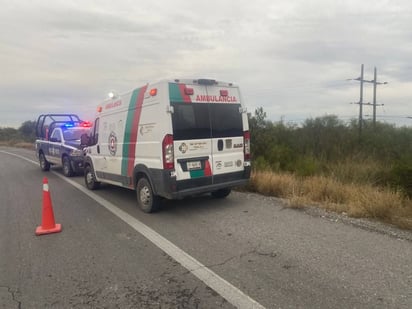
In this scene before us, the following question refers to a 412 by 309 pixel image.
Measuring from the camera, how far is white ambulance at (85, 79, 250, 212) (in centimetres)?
627

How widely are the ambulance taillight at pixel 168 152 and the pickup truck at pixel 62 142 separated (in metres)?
6.09

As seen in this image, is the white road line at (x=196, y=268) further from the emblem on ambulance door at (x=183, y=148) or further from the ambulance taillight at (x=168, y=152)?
the emblem on ambulance door at (x=183, y=148)

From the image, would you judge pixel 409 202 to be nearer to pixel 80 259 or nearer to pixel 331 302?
pixel 331 302

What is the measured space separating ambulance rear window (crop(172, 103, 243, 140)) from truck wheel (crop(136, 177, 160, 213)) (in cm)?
128

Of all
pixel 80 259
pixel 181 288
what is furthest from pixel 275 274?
pixel 80 259

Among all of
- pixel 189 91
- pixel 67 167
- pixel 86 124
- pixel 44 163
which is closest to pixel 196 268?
pixel 189 91

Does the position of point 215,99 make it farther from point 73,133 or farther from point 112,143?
point 73,133

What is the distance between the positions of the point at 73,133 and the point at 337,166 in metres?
10.7

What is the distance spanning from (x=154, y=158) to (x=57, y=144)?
8815 mm

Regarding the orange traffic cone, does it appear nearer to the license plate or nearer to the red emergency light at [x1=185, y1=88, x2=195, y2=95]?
the license plate

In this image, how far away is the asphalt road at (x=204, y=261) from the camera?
3.43 metres

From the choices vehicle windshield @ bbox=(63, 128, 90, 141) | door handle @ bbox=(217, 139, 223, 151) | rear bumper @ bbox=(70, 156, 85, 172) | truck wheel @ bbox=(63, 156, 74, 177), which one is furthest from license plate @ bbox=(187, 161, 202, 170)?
vehicle windshield @ bbox=(63, 128, 90, 141)

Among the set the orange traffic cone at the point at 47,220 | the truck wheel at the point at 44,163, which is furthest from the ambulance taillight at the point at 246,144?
the truck wheel at the point at 44,163

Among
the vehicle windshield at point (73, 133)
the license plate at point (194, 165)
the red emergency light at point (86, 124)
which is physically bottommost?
the license plate at point (194, 165)
